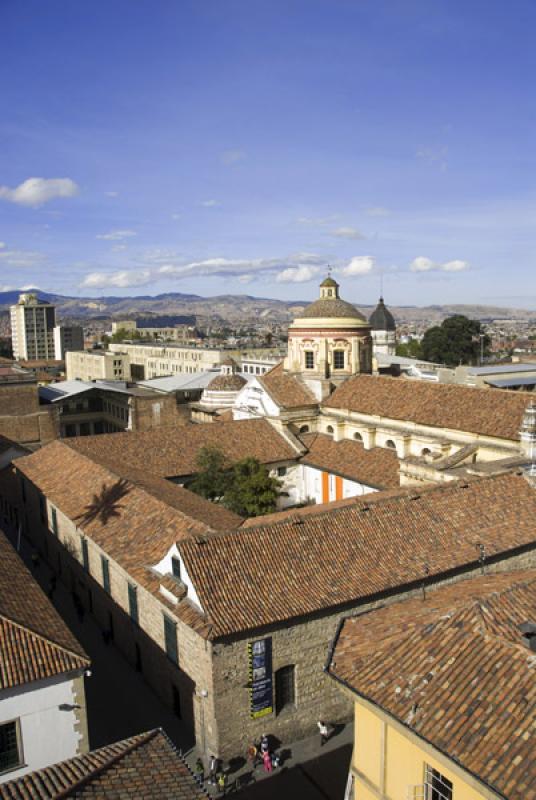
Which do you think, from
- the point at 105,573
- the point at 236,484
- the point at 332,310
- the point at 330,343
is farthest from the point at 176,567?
the point at 332,310

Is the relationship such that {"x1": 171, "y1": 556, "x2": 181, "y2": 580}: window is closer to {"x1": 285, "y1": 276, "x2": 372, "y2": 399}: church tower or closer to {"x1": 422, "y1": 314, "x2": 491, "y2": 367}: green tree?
{"x1": 285, "y1": 276, "x2": 372, "y2": 399}: church tower

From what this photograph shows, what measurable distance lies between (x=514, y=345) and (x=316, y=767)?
176m

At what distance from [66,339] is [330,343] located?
5765 inches

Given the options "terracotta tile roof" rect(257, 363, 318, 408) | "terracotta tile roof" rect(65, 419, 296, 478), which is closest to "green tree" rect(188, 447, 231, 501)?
"terracotta tile roof" rect(65, 419, 296, 478)

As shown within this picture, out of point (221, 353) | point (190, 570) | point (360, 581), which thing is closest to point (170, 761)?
point (190, 570)

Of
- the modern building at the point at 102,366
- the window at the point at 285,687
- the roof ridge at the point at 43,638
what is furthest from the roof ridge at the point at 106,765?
the modern building at the point at 102,366

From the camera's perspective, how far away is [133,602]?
2266 centimetres

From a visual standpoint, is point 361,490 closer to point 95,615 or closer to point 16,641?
point 95,615

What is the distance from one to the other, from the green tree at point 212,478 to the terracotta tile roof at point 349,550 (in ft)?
38.9

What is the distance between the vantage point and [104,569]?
25141 millimetres

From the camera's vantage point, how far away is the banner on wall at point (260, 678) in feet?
59.2

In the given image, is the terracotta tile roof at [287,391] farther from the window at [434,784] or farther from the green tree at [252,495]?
the window at [434,784]

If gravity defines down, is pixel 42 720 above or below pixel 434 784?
below

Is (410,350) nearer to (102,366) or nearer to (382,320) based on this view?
(382,320)
